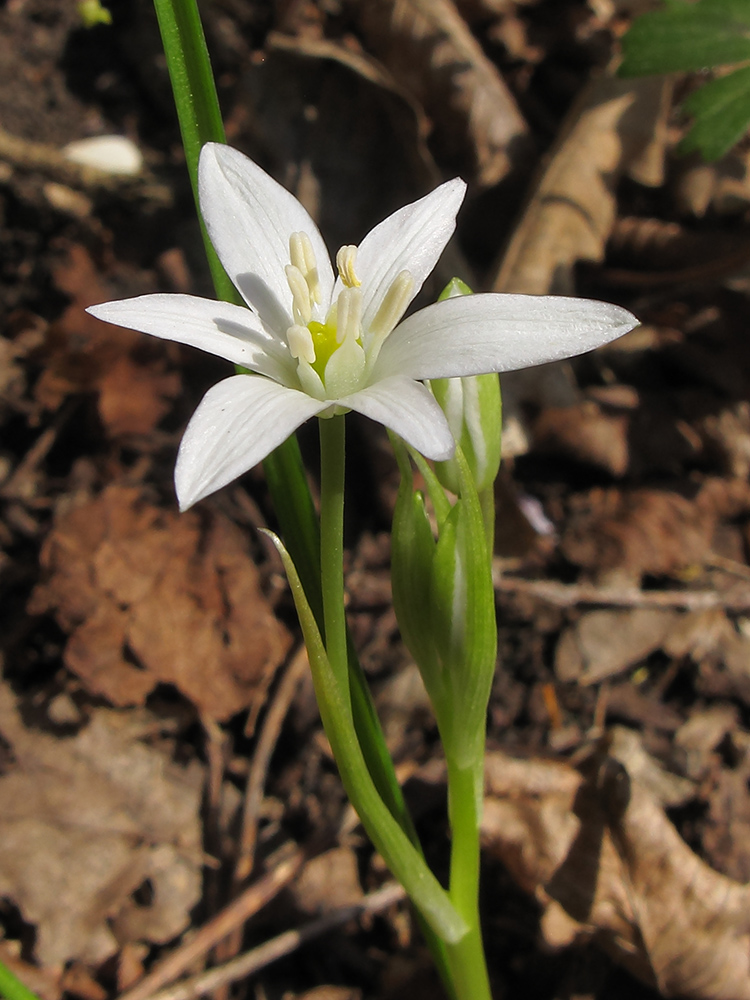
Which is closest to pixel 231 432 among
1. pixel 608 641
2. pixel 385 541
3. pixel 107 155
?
pixel 385 541

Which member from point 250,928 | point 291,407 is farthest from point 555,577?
point 291,407

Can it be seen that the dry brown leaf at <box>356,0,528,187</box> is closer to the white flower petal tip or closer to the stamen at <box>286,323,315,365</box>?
the white flower petal tip

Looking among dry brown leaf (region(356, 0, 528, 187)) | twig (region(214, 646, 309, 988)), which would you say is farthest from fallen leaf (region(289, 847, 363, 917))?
dry brown leaf (region(356, 0, 528, 187))

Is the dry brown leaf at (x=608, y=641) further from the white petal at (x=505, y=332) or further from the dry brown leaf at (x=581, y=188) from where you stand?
the white petal at (x=505, y=332)

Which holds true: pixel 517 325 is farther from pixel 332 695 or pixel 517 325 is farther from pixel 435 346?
pixel 332 695

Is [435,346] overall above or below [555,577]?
above

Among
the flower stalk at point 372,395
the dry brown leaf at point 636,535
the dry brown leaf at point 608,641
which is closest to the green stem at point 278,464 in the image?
the flower stalk at point 372,395
